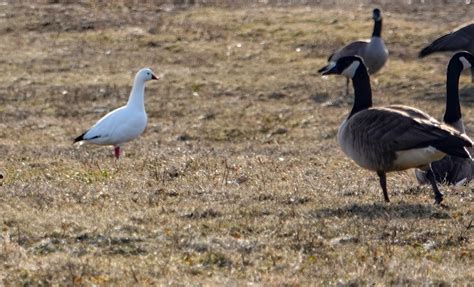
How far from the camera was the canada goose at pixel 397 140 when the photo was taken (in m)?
9.59

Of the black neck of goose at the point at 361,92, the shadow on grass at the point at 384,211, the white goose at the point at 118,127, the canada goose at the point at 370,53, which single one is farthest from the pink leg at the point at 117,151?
the canada goose at the point at 370,53

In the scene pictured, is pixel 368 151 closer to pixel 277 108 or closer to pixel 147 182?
pixel 147 182

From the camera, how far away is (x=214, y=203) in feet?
31.8

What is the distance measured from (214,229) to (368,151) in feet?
6.89

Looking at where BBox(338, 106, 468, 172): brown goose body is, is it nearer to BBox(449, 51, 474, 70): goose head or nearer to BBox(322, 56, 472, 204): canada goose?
BBox(322, 56, 472, 204): canada goose

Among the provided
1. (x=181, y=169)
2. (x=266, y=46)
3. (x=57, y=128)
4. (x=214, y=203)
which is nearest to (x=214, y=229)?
(x=214, y=203)

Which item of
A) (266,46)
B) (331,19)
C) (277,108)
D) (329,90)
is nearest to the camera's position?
(277,108)

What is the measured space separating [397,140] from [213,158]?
15.1 ft

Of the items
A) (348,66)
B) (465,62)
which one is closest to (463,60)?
(465,62)

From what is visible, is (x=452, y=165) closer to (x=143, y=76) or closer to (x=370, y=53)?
(x=143, y=76)

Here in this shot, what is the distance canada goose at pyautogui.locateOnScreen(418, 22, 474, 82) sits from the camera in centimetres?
2253

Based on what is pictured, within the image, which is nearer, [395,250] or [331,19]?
[395,250]

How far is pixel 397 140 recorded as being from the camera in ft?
32.3

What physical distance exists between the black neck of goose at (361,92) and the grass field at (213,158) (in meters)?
0.80
